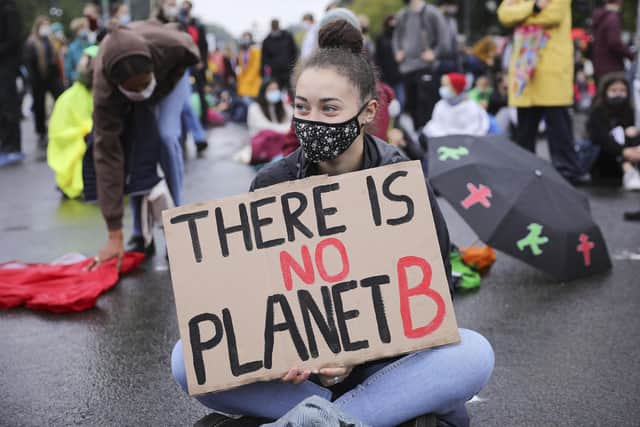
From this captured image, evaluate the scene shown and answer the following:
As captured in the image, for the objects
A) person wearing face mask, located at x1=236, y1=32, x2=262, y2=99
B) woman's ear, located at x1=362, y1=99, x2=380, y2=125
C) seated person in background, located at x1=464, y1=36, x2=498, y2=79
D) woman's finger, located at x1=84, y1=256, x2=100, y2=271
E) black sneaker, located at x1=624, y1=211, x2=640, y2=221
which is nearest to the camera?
woman's ear, located at x1=362, y1=99, x2=380, y2=125

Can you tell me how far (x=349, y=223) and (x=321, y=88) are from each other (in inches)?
17.2

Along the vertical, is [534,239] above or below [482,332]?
above

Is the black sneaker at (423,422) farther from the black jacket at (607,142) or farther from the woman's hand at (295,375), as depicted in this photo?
the black jacket at (607,142)

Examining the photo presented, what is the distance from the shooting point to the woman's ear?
2721mm

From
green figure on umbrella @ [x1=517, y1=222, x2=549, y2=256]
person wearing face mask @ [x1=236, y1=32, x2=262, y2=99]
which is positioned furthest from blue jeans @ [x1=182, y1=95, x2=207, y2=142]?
person wearing face mask @ [x1=236, y1=32, x2=262, y2=99]

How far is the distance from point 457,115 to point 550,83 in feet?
4.19

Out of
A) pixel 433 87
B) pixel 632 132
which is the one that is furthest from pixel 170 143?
pixel 433 87

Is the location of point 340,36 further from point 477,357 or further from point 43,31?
point 43,31

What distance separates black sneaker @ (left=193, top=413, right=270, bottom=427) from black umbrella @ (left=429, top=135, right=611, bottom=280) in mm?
2072

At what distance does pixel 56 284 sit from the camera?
459 cm

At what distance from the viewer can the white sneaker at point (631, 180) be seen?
25.1 ft

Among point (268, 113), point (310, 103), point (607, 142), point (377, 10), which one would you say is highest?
point (310, 103)

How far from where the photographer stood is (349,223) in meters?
2.47

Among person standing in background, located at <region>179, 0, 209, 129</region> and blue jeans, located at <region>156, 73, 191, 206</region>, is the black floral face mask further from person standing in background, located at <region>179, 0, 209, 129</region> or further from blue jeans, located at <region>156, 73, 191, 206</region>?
person standing in background, located at <region>179, 0, 209, 129</region>
